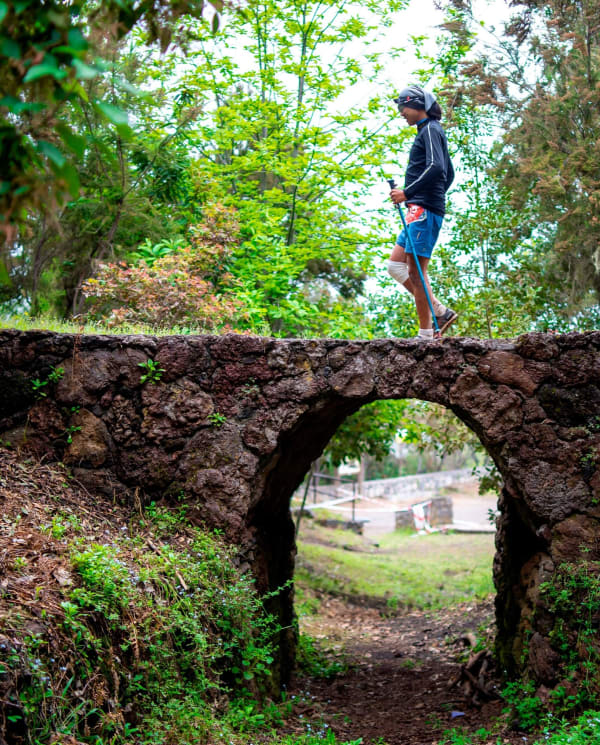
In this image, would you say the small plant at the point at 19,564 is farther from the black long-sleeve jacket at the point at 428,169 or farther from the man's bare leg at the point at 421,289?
the black long-sleeve jacket at the point at 428,169

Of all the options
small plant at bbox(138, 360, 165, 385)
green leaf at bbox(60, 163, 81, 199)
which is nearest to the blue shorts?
small plant at bbox(138, 360, 165, 385)

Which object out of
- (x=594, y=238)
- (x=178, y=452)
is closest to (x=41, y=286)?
(x=178, y=452)

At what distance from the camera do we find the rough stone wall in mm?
5910

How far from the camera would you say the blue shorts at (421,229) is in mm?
6121

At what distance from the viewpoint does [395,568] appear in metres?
14.2

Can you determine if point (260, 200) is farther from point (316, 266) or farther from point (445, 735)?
point (445, 735)

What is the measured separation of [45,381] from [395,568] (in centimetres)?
980

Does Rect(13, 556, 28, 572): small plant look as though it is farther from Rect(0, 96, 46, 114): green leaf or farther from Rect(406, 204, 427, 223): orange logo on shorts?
Rect(406, 204, 427, 223): orange logo on shorts

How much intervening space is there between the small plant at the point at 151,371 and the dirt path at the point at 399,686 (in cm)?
298

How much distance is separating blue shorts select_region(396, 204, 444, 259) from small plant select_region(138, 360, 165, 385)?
2.32 metres

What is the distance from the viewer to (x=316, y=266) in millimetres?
14656

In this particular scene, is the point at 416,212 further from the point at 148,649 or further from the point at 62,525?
the point at 148,649

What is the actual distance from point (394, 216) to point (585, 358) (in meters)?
6.14

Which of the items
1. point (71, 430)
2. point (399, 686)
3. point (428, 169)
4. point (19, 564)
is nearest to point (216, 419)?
point (71, 430)
